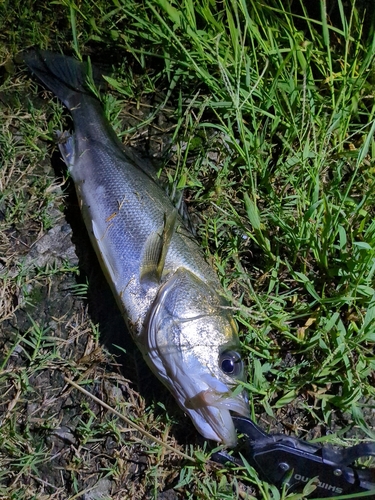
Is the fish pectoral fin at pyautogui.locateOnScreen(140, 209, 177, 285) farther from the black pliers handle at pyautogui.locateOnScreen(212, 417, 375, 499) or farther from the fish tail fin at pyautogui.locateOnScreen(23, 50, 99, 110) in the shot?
the fish tail fin at pyautogui.locateOnScreen(23, 50, 99, 110)

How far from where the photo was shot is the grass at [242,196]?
3.08m

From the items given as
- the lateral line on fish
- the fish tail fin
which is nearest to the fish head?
the lateral line on fish

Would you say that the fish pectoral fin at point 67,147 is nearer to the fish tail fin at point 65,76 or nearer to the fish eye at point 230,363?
the fish tail fin at point 65,76

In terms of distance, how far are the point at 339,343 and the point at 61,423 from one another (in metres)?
1.67

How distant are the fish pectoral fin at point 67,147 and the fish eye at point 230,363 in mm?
1493

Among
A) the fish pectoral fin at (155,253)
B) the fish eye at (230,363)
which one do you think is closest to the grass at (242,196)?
the fish eye at (230,363)

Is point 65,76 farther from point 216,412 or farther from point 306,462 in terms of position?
point 306,462

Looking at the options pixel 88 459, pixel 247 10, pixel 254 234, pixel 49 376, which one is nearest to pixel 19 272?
pixel 49 376

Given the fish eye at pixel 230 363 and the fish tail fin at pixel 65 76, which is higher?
the fish tail fin at pixel 65 76

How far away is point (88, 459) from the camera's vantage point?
317cm

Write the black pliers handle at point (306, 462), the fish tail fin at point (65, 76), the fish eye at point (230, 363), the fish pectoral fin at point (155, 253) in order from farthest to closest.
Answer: the fish tail fin at point (65, 76), the fish pectoral fin at point (155, 253), the fish eye at point (230, 363), the black pliers handle at point (306, 462)

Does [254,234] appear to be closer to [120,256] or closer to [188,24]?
[120,256]

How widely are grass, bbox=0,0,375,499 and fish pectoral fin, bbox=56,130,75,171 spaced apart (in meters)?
0.18

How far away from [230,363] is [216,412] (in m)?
0.26
